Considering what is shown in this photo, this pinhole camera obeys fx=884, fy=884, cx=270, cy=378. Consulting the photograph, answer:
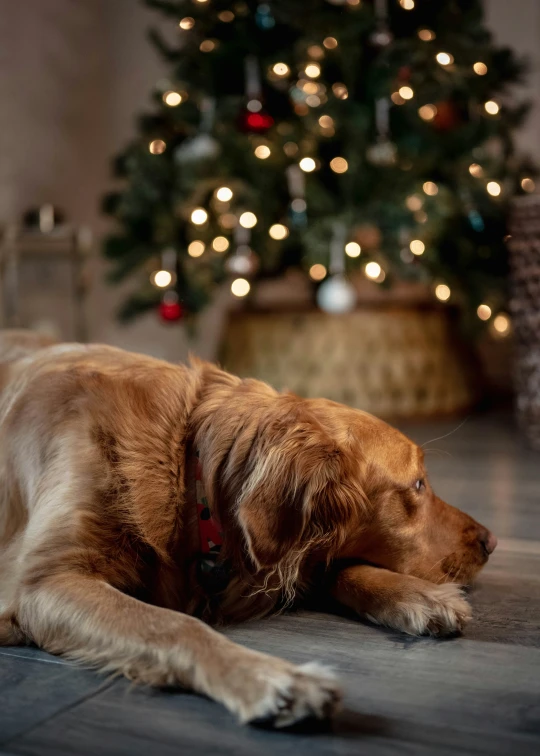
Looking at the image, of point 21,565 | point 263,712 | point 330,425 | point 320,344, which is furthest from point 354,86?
point 263,712

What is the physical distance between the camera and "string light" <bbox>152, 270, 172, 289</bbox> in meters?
3.50

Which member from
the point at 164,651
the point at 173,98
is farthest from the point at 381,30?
the point at 164,651

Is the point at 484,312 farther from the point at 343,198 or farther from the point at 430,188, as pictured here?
the point at 343,198

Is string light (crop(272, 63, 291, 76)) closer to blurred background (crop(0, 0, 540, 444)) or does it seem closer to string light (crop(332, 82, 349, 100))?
blurred background (crop(0, 0, 540, 444))

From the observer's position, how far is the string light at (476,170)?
3487 mm

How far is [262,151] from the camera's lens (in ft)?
11.0

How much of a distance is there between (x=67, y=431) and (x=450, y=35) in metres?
2.54

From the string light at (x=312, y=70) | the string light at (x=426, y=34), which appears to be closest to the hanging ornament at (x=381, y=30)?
the string light at (x=426, y=34)

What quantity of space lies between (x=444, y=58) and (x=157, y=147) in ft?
3.83

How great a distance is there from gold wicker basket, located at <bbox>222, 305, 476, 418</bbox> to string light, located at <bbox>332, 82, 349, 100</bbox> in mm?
850

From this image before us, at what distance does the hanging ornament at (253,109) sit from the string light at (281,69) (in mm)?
86

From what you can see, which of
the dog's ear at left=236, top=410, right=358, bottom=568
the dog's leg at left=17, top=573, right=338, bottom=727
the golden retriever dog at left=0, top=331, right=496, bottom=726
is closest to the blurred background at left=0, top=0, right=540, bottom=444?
the golden retriever dog at left=0, top=331, right=496, bottom=726

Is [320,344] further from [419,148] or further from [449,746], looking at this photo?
[449,746]

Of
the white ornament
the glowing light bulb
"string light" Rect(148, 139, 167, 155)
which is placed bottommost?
the white ornament
